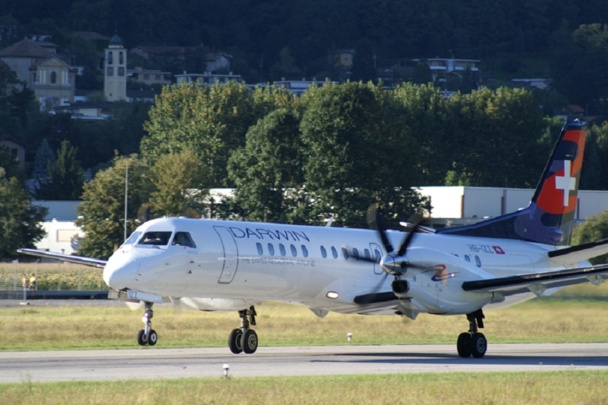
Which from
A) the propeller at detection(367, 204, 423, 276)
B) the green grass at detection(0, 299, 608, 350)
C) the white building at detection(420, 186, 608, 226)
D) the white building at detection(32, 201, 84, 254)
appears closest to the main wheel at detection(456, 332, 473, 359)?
the green grass at detection(0, 299, 608, 350)

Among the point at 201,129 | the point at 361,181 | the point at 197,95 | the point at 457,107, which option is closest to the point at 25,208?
the point at 361,181

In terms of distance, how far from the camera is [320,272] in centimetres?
3509

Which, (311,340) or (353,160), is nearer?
(311,340)

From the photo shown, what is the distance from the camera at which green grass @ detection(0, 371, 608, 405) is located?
2550 centimetres

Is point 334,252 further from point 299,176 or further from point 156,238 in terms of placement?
point 299,176

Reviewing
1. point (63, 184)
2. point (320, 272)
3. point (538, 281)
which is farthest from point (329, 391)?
point (63, 184)

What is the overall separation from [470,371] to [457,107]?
10500cm

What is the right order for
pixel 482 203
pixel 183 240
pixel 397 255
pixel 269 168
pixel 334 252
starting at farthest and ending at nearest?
pixel 269 168 < pixel 482 203 < pixel 334 252 < pixel 397 255 < pixel 183 240

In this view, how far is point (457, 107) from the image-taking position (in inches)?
5285

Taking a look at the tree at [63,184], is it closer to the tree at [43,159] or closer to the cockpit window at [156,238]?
the tree at [43,159]

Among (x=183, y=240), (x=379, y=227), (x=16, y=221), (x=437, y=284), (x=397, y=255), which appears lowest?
(x=16, y=221)

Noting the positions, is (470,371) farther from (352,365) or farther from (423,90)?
(423,90)

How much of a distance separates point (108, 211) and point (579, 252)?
56.5 m

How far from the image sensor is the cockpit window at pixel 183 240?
1287 inches
